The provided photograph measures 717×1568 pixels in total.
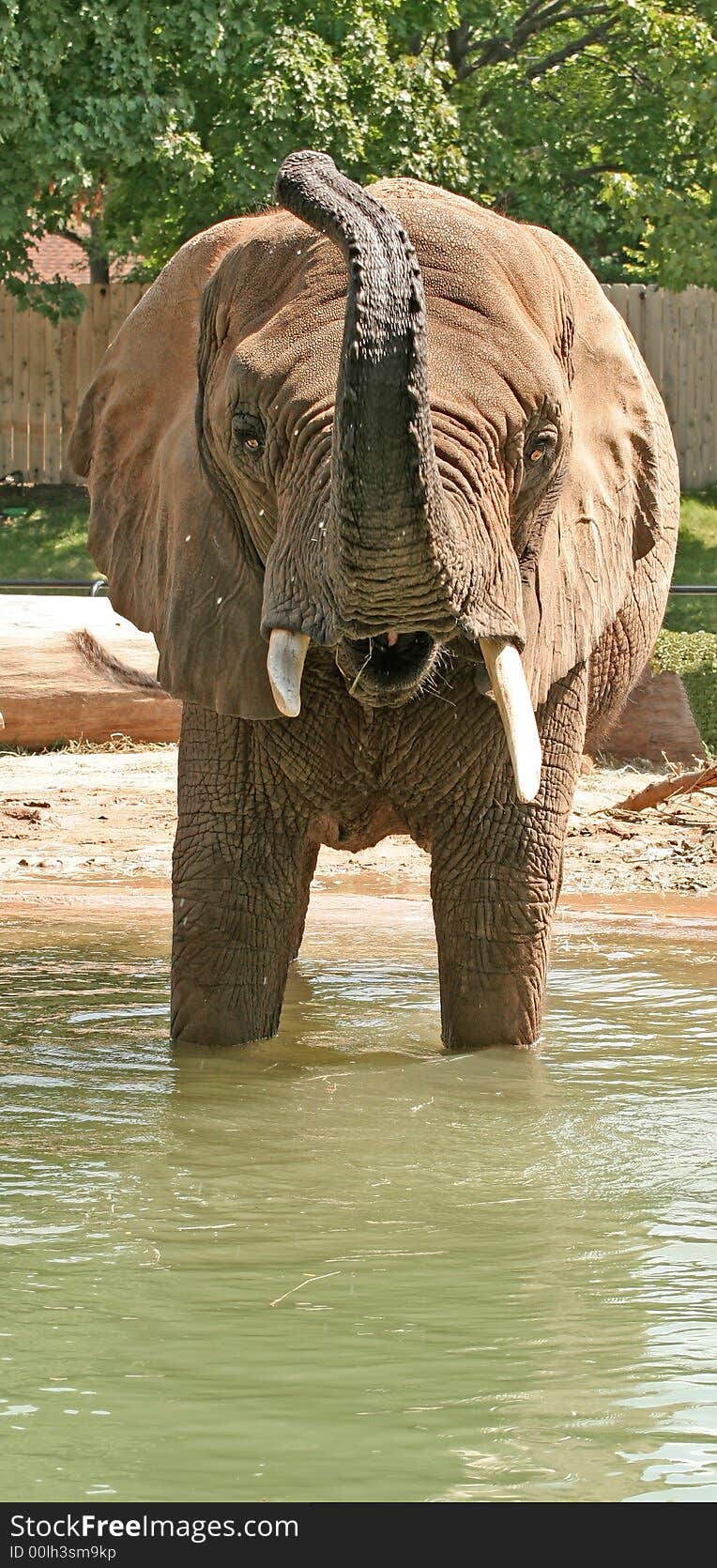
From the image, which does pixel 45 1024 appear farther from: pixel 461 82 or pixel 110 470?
pixel 461 82

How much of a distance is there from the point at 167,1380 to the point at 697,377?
75.8 ft

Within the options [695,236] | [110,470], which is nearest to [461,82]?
[695,236]

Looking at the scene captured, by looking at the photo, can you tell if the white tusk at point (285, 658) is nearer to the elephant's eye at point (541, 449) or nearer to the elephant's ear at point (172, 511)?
the elephant's ear at point (172, 511)

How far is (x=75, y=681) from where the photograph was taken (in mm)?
12258

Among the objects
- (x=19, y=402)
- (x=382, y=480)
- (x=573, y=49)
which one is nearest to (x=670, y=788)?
(x=382, y=480)

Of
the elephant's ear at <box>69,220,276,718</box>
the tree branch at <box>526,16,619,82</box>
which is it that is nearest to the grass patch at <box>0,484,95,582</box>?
the tree branch at <box>526,16,619,82</box>

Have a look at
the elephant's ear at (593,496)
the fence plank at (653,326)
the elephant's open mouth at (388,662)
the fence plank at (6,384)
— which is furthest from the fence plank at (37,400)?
the elephant's open mouth at (388,662)

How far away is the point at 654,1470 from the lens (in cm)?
335

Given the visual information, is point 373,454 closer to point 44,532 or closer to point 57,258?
point 44,532

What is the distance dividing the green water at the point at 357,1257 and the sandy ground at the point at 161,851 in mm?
2103

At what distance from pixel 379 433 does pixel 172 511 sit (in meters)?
1.86

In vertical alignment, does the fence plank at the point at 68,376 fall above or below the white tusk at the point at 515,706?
above

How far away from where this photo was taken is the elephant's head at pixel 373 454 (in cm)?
414

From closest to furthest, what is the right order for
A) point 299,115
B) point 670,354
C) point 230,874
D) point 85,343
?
point 230,874, point 299,115, point 670,354, point 85,343
